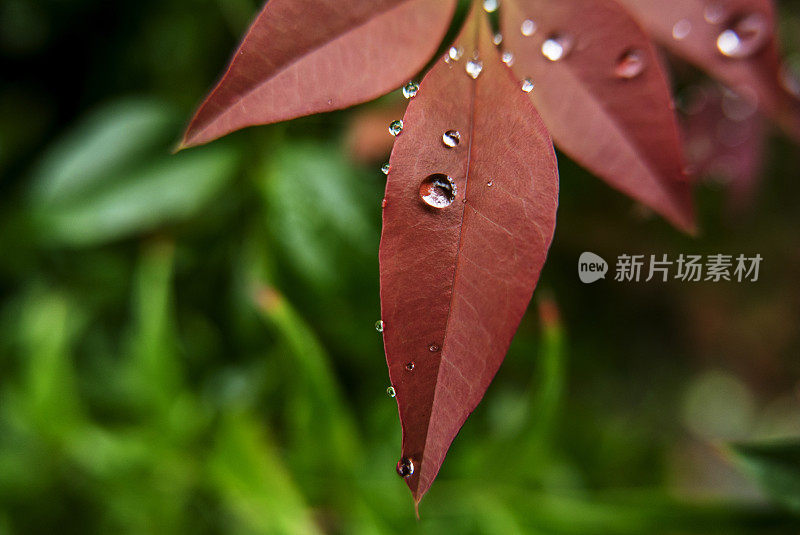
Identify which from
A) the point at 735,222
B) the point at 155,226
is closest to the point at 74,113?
the point at 155,226

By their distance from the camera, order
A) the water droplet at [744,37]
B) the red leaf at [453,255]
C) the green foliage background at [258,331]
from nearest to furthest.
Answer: the red leaf at [453,255], the water droplet at [744,37], the green foliage background at [258,331]

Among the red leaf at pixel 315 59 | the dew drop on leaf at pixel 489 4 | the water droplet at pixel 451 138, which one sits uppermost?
the dew drop on leaf at pixel 489 4

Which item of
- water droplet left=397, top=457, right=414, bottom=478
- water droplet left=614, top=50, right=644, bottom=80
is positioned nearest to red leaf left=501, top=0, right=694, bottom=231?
water droplet left=614, top=50, right=644, bottom=80

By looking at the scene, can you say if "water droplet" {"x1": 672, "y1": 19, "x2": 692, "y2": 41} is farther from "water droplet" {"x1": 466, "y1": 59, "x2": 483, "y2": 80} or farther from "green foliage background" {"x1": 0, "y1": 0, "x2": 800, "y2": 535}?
"green foliage background" {"x1": 0, "y1": 0, "x2": 800, "y2": 535}

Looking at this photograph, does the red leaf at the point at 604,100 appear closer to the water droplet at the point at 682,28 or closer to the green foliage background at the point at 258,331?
the water droplet at the point at 682,28

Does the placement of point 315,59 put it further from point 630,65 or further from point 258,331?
point 258,331

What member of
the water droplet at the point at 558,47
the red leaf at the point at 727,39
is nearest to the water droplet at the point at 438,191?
the water droplet at the point at 558,47
